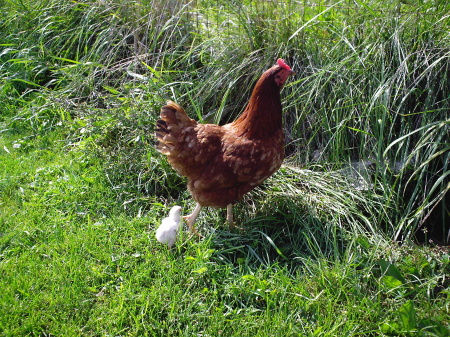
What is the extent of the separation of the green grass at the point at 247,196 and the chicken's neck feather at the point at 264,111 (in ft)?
1.97

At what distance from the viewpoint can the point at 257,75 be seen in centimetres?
392

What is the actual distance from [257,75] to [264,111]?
3.16 ft

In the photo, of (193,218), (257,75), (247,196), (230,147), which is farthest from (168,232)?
(257,75)

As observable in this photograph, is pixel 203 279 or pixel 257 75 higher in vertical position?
pixel 257 75

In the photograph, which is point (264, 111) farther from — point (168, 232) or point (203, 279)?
point (203, 279)

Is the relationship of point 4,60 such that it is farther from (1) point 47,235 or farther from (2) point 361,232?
(2) point 361,232

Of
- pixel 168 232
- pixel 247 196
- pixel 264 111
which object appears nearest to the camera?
pixel 168 232

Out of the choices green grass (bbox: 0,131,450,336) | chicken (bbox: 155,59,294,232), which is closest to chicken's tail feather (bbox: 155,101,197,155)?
chicken (bbox: 155,59,294,232)

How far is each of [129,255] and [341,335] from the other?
151 centimetres

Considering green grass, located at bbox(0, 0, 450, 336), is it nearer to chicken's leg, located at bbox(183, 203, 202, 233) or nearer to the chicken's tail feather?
chicken's leg, located at bbox(183, 203, 202, 233)

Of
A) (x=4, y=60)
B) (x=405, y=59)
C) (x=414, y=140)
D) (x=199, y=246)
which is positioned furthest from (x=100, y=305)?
(x=4, y=60)

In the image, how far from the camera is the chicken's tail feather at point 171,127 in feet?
10.3

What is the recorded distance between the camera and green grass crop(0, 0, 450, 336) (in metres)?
2.50

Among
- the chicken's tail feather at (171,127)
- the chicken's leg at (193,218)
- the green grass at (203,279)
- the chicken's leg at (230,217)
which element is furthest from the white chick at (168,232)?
the chicken's tail feather at (171,127)
